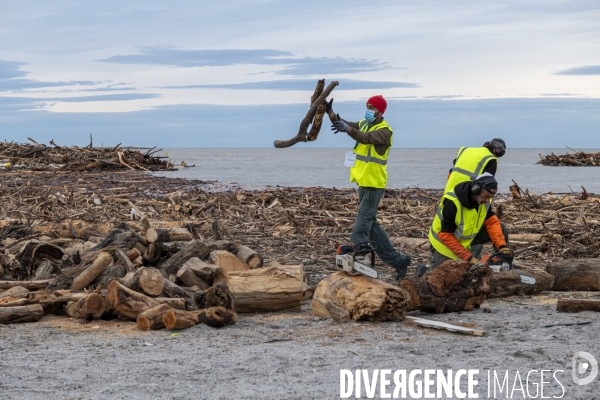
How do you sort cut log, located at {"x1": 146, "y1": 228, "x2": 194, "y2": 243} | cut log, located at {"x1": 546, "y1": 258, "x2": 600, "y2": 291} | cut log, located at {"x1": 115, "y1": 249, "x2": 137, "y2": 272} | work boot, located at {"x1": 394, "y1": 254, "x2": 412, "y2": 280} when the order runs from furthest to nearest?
cut log, located at {"x1": 146, "y1": 228, "x2": 194, "y2": 243}
work boot, located at {"x1": 394, "y1": 254, "x2": 412, "y2": 280}
cut log, located at {"x1": 546, "y1": 258, "x2": 600, "y2": 291}
cut log, located at {"x1": 115, "y1": 249, "x2": 137, "y2": 272}

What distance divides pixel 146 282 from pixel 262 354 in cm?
210

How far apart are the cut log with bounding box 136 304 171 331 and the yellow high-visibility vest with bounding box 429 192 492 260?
299cm

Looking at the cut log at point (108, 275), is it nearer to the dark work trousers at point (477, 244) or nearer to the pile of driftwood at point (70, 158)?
the dark work trousers at point (477, 244)

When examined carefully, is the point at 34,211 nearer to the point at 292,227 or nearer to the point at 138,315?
the point at 292,227

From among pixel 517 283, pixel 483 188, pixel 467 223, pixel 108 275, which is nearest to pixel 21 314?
pixel 108 275

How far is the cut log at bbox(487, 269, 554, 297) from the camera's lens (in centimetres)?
782

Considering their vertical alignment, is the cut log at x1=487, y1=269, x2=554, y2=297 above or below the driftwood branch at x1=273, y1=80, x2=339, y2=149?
below

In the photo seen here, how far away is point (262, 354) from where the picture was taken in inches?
214

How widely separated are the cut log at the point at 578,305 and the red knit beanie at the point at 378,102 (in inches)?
120

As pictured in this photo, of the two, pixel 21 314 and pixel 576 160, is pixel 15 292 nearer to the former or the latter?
pixel 21 314

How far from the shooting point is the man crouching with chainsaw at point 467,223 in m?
7.07

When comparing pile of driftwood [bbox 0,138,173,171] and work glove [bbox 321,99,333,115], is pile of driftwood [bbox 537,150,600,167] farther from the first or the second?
work glove [bbox 321,99,333,115]

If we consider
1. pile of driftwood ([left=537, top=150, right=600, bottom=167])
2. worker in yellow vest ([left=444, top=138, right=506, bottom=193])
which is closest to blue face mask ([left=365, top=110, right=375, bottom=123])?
worker in yellow vest ([left=444, top=138, right=506, bottom=193])

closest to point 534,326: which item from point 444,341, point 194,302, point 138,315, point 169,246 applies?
point 444,341
